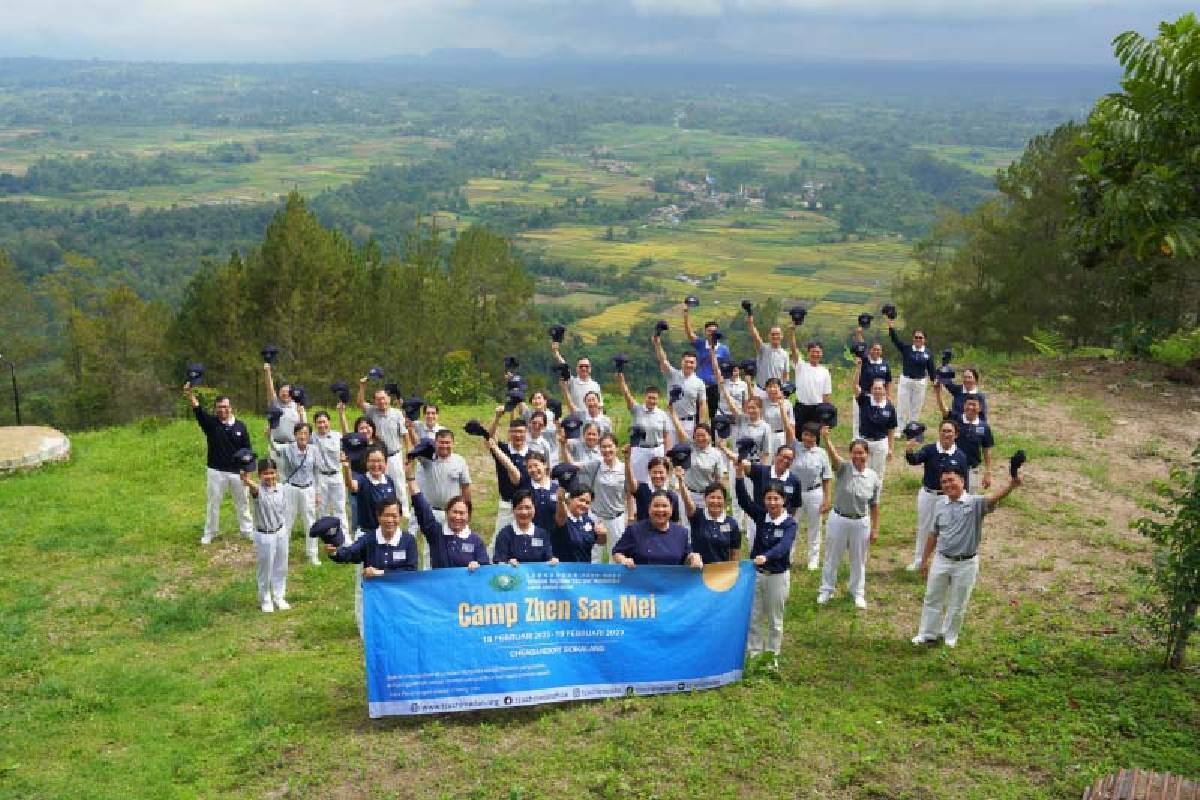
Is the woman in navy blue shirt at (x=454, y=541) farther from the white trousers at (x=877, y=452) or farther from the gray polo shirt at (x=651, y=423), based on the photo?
the white trousers at (x=877, y=452)

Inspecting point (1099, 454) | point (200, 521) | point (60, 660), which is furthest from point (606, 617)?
point (1099, 454)

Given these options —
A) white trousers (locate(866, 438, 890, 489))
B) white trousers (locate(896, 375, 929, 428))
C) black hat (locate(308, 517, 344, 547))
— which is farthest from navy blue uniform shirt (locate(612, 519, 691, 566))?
white trousers (locate(896, 375, 929, 428))

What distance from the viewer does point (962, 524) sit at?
10.6 meters

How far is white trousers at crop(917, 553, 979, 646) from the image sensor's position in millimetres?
10828

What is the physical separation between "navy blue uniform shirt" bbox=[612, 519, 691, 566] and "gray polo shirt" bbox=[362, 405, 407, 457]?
507 cm

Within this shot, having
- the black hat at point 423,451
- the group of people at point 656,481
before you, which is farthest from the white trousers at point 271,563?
the black hat at point 423,451

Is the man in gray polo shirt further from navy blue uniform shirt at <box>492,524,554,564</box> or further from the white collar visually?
the white collar

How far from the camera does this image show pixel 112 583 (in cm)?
1376

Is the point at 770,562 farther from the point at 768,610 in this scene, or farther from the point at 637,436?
the point at 637,436

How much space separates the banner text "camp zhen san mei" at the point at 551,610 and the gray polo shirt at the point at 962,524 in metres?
3.24

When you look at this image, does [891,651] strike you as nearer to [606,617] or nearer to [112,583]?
[606,617]

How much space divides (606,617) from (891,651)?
11.4 feet

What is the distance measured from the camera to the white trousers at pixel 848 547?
12.1 meters

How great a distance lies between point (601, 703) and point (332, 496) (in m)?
5.96
